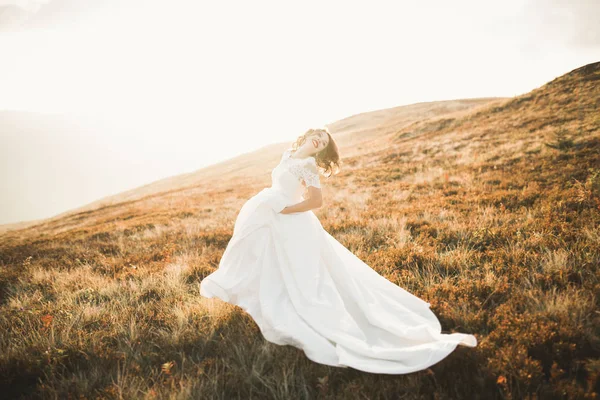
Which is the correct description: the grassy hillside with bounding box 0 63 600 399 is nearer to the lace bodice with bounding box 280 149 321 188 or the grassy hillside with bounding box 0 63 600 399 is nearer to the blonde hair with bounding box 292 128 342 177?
the blonde hair with bounding box 292 128 342 177

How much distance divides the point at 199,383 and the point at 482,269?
4.47 m

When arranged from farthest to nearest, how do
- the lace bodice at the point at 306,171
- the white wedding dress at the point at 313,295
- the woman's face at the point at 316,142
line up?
the woman's face at the point at 316,142, the lace bodice at the point at 306,171, the white wedding dress at the point at 313,295

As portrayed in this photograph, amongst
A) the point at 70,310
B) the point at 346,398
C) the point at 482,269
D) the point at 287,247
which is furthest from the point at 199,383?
the point at 482,269

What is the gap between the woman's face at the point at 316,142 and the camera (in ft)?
15.5

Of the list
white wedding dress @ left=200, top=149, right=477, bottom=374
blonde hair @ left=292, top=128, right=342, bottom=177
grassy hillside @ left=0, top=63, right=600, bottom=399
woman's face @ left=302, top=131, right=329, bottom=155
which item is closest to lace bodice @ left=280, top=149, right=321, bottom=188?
white wedding dress @ left=200, top=149, right=477, bottom=374

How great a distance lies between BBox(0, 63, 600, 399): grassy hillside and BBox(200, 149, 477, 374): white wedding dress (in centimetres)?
18

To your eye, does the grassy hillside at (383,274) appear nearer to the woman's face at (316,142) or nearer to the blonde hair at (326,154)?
the blonde hair at (326,154)

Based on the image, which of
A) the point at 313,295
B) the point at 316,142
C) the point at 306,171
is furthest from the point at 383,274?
the point at 316,142

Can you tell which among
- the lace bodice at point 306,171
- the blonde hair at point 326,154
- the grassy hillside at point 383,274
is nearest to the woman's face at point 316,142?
the blonde hair at point 326,154

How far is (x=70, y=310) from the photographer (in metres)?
4.56

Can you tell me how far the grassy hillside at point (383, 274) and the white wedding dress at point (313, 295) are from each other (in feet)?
0.60

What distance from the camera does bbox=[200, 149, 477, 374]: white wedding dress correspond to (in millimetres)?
3055

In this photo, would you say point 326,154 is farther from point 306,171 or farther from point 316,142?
point 306,171

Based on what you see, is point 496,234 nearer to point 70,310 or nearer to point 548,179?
point 548,179
